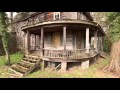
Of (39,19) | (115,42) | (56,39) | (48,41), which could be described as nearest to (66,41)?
(56,39)

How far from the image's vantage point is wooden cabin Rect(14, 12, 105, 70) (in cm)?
1055

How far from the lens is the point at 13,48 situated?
21.9 meters

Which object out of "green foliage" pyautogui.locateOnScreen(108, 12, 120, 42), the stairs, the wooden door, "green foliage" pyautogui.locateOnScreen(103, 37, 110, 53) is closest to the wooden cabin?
the wooden door

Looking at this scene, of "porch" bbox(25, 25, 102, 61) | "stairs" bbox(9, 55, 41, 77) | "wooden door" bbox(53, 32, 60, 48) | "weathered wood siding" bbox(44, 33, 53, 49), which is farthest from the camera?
"weathered wood siding" bbox(44, 33, 53, 49)

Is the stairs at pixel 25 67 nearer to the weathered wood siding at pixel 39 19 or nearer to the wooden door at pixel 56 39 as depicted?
the wooden door at pixel 56 39

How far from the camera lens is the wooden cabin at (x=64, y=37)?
1055 centimetres

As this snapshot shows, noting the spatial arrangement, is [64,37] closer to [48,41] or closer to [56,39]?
[56,39]

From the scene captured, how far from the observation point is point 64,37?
10359mm

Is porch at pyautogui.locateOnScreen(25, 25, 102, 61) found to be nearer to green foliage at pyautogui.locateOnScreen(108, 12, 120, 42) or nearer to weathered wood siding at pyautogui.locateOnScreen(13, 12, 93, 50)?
weathered wood siding at pyautogui.locateOnScreen(13, 12, 93, 50)

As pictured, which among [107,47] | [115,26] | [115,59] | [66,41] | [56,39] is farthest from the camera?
[107,47]

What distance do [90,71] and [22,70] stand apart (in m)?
5.43

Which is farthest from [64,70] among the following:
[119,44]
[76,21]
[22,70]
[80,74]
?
[119,44]

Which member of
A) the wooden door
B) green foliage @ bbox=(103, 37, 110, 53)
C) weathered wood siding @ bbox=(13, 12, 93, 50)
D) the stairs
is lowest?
the stairs

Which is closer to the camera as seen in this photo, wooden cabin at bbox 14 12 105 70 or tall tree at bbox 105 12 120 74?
tall tree at bbox 105 12 120 74
